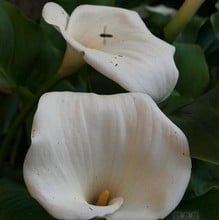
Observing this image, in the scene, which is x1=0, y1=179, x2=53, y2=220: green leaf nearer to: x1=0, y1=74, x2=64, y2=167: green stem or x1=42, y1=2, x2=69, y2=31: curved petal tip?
x1=0, y1=74, x2=64, y2=167: green stem

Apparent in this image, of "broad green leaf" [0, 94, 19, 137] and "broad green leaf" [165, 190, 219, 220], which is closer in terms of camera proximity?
"broad green leaf" [165, 190, 219, 220]

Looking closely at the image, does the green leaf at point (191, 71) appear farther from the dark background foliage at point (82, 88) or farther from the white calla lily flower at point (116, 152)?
the white calla lily flower at point (116, 152)

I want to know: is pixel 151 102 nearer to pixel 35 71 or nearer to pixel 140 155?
pixel 140 155

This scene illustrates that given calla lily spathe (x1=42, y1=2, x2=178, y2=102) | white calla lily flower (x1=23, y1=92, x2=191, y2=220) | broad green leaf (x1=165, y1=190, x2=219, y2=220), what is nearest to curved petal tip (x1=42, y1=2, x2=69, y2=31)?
calla lily spathe (x1=42, y1=2, x2=178, y2=102)

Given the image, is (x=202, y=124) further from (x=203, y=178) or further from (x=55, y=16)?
(x=55, y=16)

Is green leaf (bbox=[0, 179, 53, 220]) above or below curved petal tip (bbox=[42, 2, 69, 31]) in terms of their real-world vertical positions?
below

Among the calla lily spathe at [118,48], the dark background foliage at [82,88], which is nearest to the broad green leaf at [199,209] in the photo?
the dark background foliage at [82,88]

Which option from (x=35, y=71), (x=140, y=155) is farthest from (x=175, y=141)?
(x=35, y=71)
